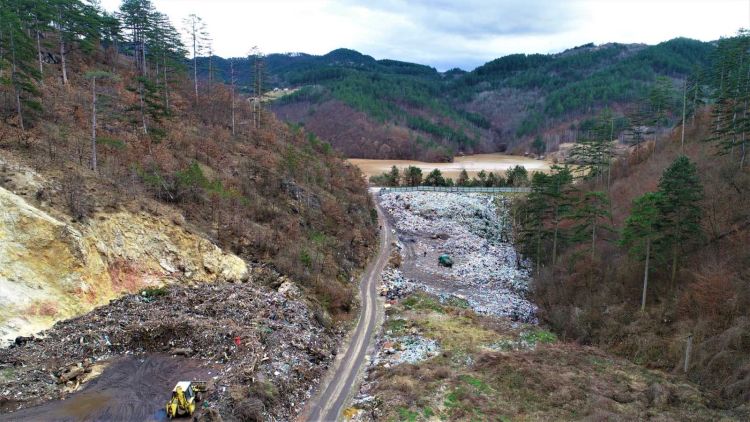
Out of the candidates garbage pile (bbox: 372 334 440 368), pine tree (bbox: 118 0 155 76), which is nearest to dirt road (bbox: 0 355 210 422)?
→ garbage pile (bbox: 372 334 440 368)

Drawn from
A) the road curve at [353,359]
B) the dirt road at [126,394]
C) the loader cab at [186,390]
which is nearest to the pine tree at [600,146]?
the road curve at [353,359]

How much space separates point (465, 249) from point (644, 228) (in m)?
26.4

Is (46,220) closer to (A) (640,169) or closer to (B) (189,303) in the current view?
(B) (189,303)

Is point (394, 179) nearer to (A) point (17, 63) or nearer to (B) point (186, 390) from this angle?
(A) point (17, 63)

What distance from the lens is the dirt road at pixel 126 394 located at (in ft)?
55.0

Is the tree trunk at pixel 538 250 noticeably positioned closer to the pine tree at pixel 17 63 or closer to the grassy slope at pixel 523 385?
the grassy slope at pixel 523 385

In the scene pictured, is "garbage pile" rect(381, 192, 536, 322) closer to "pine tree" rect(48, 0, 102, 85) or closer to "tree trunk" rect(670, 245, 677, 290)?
"tree trunk" rect(670, 245, 677, 290)

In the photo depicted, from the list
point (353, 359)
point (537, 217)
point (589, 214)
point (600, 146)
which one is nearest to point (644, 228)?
point (589, 214)

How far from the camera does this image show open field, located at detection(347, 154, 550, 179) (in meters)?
111

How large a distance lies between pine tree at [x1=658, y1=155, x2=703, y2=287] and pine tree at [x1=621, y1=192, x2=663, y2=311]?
1.57 feet

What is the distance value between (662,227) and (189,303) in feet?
108

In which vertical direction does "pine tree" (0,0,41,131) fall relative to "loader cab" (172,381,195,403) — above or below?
above

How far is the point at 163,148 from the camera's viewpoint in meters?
38.5

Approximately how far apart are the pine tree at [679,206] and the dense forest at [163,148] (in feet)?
80.1
